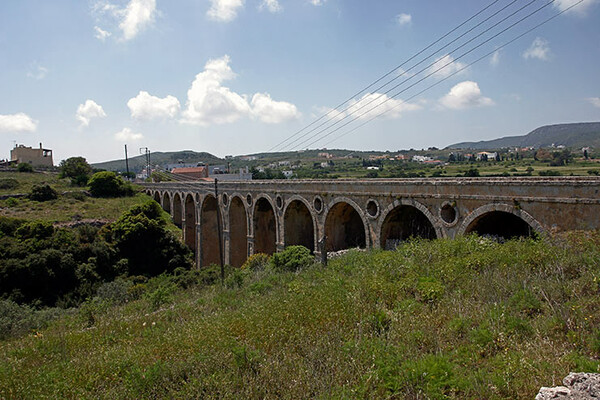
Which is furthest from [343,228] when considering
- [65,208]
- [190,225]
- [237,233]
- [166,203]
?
[166,203]

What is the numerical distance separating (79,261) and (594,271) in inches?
883

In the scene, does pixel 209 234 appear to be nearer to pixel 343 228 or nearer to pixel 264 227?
pixel 264 227

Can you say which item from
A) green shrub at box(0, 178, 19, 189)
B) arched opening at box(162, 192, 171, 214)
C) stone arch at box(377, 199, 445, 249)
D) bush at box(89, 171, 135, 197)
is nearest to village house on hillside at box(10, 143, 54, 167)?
green shrub at box(0, 178, 19, 189)

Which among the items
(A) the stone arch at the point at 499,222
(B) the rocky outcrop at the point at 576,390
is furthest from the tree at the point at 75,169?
(B) the rocky outcrop at the point at 576,390

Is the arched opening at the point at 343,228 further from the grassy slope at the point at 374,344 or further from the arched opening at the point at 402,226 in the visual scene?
the grassy slope at the point at 374,344

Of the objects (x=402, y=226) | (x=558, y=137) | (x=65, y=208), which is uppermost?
(x=558, y=137)

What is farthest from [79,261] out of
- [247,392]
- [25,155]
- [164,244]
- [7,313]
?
[25,155]

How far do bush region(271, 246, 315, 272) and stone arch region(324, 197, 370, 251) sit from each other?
1532 millimetres

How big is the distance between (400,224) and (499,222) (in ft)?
11.0

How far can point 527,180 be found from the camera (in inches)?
389

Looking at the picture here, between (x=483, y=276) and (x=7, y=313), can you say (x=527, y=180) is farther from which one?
(x=7, y=313)

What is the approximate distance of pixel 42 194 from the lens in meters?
36.2

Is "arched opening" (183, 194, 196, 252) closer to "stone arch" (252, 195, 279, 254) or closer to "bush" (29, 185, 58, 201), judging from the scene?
"stone arch" (252, 195, 279, 254)

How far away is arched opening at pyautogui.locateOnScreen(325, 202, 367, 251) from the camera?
54.7 ft
